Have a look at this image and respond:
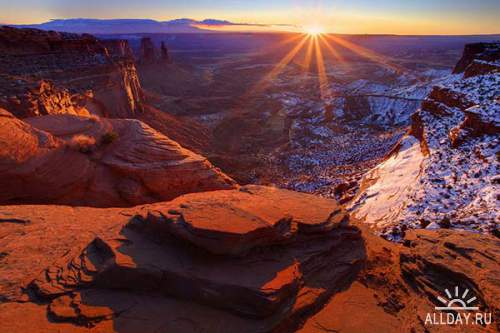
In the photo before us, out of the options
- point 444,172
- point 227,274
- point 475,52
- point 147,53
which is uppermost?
point 147,53

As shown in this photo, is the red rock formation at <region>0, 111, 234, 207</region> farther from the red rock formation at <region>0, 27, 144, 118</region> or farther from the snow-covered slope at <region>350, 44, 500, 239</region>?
the snow-covered slope at <region>350, 44, 500, 239</region>

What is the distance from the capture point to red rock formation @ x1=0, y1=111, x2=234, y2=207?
35.9 feet

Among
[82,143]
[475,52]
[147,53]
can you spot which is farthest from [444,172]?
[147,53]

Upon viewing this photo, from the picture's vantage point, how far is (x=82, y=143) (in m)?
13.5

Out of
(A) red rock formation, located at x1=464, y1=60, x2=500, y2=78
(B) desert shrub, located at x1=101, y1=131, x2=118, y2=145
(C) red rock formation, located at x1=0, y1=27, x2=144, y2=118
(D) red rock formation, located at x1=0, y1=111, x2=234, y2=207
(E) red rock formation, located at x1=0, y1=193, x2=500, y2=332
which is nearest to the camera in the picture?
(E) red rock formation, located at x1=0, y1=193, x2=500, y2=332

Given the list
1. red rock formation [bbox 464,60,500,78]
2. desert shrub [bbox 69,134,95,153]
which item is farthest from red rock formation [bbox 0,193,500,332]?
red rock formation [bbox 464,60,500,78]

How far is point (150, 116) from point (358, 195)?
25946 millimetres

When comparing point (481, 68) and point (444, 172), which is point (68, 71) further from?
point (481, 68)

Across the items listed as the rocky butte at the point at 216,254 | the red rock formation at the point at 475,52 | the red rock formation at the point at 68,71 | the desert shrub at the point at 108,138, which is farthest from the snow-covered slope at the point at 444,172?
the red rock formation at the point at 68,71

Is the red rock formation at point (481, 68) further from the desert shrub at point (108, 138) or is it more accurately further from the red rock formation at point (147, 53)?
the red rock formation at point (147, 53)

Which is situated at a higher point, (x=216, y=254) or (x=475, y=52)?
(x=475, y=52)

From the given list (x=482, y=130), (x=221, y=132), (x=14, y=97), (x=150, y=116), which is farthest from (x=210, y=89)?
(x=482, y=130)

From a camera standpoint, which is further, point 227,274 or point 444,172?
point 444,172

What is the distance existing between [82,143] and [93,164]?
1219mm
